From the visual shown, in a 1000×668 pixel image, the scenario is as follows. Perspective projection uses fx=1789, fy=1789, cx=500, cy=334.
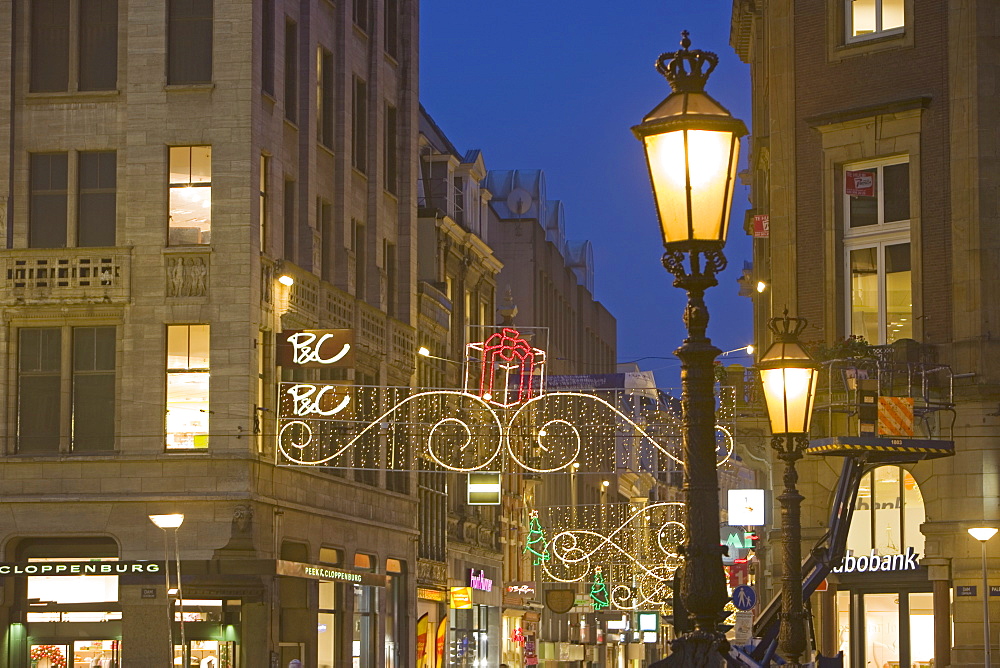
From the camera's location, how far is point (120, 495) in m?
37.8

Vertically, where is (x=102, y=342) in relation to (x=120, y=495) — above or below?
above

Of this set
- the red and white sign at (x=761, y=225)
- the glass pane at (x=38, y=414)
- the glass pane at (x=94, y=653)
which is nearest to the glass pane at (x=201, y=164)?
the glass pane at (x=38, y=414)

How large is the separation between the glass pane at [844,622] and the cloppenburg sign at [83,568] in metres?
14.6

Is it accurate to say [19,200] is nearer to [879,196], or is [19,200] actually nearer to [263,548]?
[263,548]

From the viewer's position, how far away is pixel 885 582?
99.0ft

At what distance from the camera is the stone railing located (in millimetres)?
38531

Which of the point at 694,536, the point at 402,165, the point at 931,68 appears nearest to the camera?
the point at 694,536

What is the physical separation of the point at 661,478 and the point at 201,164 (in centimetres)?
10501

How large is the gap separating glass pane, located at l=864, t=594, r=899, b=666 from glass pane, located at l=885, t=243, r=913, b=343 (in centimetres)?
445

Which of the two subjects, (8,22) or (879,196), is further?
(8,22)

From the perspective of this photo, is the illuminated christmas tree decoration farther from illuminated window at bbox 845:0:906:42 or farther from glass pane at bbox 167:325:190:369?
illuminated window at bbox 845:0:906:42

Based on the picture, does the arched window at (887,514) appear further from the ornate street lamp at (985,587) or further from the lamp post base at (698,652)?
the lamp post base at (698,652)

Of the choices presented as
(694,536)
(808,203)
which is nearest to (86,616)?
(808,203)

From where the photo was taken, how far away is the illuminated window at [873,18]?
29.9 metres
